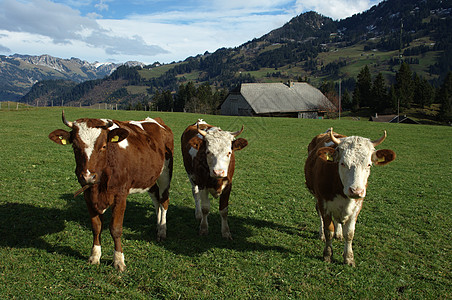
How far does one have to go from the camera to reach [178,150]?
22250mm

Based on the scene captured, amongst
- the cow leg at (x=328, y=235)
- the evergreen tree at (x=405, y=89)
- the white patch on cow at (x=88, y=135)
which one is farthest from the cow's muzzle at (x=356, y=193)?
the evergreen tree at (x=405, y=89)

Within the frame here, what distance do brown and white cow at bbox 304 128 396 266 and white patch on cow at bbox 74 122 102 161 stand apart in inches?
167

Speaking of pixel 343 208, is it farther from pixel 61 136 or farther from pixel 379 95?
pixel 379 95

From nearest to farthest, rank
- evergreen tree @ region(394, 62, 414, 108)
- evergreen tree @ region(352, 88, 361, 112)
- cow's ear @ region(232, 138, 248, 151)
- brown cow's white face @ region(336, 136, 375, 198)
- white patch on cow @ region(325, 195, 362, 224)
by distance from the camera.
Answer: brown cow's white face @ region(336, 136, 375, 198), white patch on cow @ region(325, 195, 362, 224), cow's ear @ region(232, 138, 248, 151), evergreen tree @ region(394, 62, 414, 108), evergreen tree @ region(352, 88, 361, 112)

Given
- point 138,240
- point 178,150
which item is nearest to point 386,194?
point 138,240

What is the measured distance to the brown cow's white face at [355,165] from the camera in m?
5.71

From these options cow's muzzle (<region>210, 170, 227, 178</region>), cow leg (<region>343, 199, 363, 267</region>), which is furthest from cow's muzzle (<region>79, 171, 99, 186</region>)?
cow leg (<region>343, 199, 363, 267</region>)

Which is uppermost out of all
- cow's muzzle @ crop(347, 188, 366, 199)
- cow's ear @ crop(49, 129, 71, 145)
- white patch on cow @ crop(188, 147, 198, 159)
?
cow's ear @ crop(49, 129, 71, 145)

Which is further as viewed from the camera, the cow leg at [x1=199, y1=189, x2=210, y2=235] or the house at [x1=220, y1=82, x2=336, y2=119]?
the house at [x1=220, y1=82, x2=336, y2=119]

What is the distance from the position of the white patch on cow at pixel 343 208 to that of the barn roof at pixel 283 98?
63872mm

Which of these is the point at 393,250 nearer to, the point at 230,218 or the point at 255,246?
the point at 255,246

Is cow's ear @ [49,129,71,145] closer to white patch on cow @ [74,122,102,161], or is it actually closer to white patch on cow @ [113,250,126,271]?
white patch on cow @ [74,122,102,161]

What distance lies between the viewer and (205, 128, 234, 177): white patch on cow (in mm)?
7141

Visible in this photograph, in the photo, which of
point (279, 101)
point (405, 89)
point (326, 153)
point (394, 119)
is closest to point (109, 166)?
point (326, 153)
